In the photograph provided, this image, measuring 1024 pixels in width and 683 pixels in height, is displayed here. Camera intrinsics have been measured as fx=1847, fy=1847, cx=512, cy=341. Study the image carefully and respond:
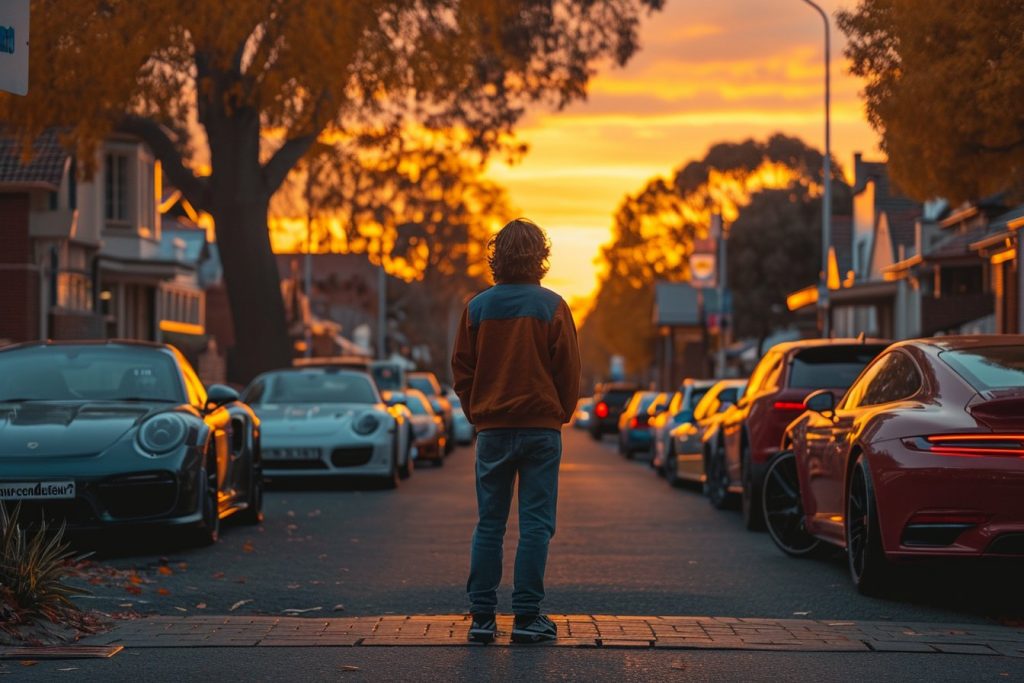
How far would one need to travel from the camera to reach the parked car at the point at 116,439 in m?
11.3

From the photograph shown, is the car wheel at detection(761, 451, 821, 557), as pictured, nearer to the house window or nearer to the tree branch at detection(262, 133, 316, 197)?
the tree branch at detection(262, 133, 316, 197)

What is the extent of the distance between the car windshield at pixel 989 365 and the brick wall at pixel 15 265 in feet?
93.7

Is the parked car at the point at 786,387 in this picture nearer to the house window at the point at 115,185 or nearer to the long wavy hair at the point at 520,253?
the long wavy hair at the point at 520,253

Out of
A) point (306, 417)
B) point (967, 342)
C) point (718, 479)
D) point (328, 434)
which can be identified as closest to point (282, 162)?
point (306, 417)

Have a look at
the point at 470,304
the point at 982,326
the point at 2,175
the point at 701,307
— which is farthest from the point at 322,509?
the point at 701,307

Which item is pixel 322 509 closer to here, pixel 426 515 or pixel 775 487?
pixel 426 515

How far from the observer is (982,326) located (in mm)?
37656

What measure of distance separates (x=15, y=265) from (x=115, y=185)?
8.89 meters

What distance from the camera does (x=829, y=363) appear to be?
49.3 feet

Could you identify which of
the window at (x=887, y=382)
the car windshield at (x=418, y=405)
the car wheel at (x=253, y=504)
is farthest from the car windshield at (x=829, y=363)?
the car windshield at (x=418, y=405)

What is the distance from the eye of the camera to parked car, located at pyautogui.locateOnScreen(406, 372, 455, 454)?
36.3 meters

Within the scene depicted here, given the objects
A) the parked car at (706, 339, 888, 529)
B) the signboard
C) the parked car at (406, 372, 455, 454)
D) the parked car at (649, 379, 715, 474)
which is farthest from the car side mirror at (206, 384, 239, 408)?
the parked car at (406, 372, 455, 454)

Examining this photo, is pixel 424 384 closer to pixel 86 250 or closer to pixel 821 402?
pixel 86 250

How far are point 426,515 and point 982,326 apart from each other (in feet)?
78.8
